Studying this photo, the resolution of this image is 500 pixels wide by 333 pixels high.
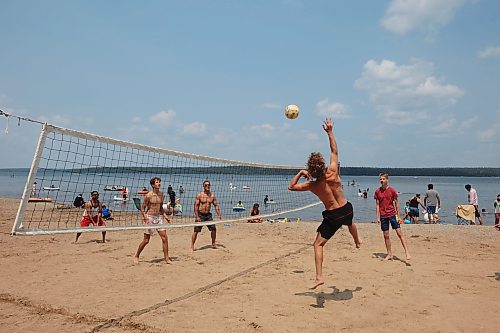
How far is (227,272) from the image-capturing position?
6809 millimetres

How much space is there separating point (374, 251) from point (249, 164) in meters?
3.57

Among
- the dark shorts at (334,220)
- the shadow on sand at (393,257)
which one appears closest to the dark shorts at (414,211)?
the shadow on sand at (393,257)

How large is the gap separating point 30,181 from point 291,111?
21.0 ft

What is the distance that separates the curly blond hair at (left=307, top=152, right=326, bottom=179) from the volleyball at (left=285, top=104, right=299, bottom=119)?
4307 millimetres

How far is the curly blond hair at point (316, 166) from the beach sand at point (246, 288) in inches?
67.3

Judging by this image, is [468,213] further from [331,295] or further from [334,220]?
[334,220]

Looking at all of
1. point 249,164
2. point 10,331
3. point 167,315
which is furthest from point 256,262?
point 10,331

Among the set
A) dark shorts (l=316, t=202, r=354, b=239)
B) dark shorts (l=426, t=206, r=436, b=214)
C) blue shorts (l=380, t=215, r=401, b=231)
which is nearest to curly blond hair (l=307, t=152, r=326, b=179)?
dark shorts (l=316, t=202, r=354, b=239)

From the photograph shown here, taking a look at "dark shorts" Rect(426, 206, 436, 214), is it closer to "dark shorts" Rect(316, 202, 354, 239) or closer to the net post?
"dark shorts" Rect(316, 202, 354, 239)

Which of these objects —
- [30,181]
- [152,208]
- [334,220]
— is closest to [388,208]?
[334,220]

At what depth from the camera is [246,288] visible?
575cm

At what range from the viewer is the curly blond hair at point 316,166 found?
16.5 feet

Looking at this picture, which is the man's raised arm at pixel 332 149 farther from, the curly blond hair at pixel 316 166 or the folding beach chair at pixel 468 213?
the folding beach chair at pixel 468 213

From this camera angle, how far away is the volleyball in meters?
9.22
